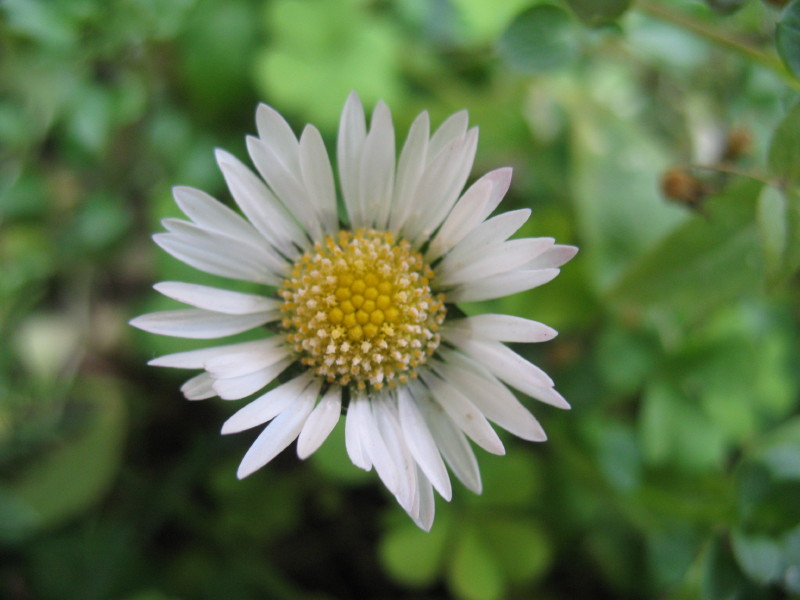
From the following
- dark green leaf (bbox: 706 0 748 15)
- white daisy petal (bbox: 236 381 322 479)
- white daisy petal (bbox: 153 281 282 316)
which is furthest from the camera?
dark green leaf (bbox: 706 0 748 15)

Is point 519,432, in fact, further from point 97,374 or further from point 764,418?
point 97,374

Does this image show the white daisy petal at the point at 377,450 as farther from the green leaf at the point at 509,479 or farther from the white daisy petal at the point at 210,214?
the green leaf at the point at 509,479

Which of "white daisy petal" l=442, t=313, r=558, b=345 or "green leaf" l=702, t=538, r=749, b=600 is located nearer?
"white daisy petal" l=442, t=313, r=558, b=345

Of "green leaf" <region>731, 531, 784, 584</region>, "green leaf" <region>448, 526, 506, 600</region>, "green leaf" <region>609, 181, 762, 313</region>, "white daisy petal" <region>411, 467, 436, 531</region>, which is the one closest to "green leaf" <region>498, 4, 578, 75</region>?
"green leaf" <region>609, 181, 762, 313</region>

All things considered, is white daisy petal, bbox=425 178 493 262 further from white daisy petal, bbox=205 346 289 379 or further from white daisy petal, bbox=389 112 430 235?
white daisy petal, bbox=205 346 289 379

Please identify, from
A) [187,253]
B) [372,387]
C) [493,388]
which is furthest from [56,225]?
[493,388]

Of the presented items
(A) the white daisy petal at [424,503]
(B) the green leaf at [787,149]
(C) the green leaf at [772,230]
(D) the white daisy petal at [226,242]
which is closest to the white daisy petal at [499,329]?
(A) the white daisy petal at [424,503]
